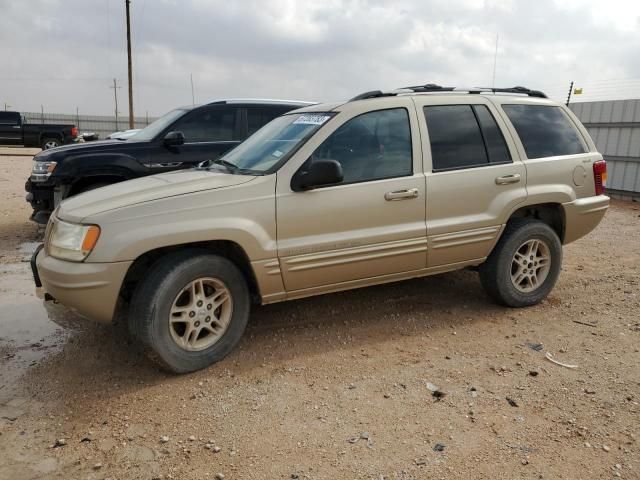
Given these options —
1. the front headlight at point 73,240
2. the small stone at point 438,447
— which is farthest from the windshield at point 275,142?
the small stone at point 438,447

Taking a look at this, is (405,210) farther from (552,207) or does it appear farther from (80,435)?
(80,435)

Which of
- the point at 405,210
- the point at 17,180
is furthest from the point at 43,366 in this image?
the point at 17,180

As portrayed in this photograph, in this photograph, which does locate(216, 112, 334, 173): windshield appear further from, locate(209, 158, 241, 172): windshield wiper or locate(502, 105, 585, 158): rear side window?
locate(502, 105, 585, 158): rear side window

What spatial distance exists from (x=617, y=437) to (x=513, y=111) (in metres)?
2.81

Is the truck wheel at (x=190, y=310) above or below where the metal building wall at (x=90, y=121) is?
below

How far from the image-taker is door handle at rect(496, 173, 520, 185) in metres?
4.33

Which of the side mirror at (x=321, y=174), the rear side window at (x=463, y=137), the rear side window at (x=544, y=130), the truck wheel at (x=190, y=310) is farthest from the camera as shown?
the rear side window at (x=544, y=130)

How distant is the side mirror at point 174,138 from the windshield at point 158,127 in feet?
0.91

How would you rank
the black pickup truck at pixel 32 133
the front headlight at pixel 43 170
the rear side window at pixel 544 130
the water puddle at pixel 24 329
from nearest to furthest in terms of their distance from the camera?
1. the water puddle at pixel 24 329
2. the rear side window at pixel 544 130
3. the front headlight at pixel 43 170
4. the black pickup truck at pixel 32 133

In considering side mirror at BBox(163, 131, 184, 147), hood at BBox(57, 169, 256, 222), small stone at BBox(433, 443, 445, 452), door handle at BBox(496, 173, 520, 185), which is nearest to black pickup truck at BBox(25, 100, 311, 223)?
side mirror at BBox(163, 131, 184, 147)

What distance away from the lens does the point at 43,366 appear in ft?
11.9

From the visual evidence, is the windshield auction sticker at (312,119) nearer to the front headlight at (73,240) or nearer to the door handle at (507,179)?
the door handle at (507,179)

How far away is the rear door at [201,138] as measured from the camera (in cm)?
685

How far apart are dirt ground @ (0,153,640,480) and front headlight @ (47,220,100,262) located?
83 centimetres
